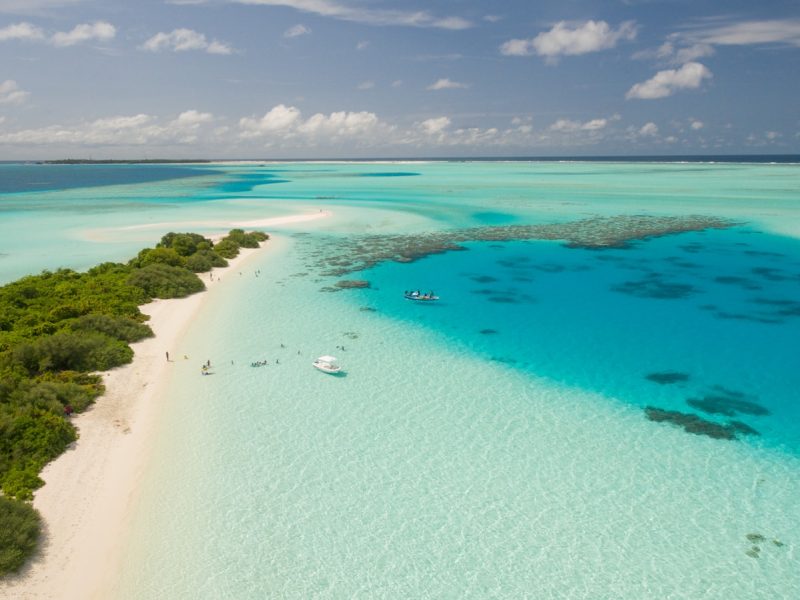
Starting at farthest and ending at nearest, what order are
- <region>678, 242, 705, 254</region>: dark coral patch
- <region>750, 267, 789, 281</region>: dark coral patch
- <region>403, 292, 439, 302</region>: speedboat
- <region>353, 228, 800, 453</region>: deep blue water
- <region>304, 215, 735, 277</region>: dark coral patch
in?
1. <region>678, 242, 705, 254</region>: dark coral patch
2. <region>304, 215, 735, 277</region>: dark coral patch
3. <region>750, 267, 789, 281</region>: dark coral patch
4. <region>403, 292, 439, 302</region>: speedboat
5. <region>353, 228, 800, 453</region>: deep blue water

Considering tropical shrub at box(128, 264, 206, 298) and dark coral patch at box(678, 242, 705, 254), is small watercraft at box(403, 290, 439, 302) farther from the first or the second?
dark coral patch at box(678, 242, 705, 254)

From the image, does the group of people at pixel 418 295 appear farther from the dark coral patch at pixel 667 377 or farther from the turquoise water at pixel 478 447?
the dark coral patch at pixel 667 377

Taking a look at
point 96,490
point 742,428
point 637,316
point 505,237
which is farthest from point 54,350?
point 505,237

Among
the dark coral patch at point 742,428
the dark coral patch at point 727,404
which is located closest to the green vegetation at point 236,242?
the dark coral patch at point 727,404

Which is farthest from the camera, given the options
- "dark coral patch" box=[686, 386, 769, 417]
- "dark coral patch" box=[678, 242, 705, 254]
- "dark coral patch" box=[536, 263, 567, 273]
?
"dark coral patch" box=[678, 242, 705, 254]

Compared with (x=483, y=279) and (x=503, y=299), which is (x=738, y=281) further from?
(x=483, y=279)

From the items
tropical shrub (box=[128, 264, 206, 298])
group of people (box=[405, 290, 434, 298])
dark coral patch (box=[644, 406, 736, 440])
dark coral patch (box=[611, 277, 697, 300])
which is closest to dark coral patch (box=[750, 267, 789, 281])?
dark coral patch (box=[611, 277, 697, 300])

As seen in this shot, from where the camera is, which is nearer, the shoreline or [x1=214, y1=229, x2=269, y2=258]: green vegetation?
the shoreline
